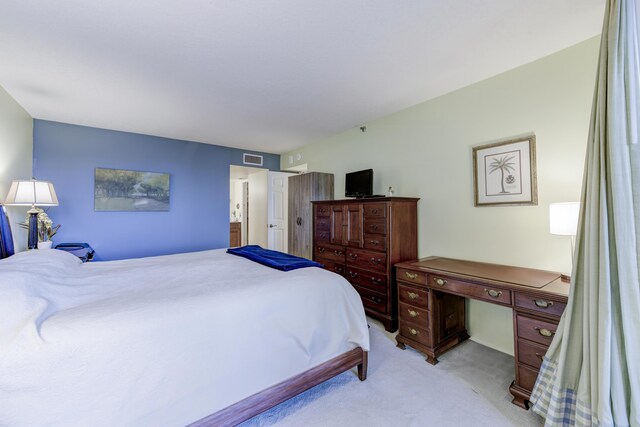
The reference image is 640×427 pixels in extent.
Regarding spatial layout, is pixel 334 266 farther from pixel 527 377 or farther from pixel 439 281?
pixel 527 377

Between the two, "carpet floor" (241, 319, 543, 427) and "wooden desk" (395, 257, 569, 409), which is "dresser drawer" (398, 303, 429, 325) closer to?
"wooden desk" (395, 257, 569, 409)

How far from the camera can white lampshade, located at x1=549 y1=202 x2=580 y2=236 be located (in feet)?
5.74

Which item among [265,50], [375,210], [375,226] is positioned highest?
[265,50]

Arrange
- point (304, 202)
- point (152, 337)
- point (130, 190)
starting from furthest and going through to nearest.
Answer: point (304, 202)
point (130, 190)
point (152, 337)

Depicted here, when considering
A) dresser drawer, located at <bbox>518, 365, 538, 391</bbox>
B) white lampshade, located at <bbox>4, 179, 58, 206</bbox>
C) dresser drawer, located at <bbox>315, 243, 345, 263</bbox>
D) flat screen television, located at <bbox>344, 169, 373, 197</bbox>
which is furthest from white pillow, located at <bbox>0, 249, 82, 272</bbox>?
dresser drawer, located at <bbox>518, 365, 538, 391</bbox>

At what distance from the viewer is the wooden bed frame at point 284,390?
4.70ft

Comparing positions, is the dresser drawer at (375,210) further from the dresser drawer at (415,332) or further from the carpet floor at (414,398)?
the carpet floor at (414,398)

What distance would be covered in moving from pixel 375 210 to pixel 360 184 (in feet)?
2.33

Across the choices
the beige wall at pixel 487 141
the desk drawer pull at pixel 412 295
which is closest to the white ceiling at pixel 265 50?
the beige wall at pixel 487 141

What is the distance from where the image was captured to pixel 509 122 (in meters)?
2.45

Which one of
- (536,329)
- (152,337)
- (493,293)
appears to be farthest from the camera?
(493,293)

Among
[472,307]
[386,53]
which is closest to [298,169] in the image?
[386,53]

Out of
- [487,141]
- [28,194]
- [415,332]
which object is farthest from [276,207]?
[487,141]

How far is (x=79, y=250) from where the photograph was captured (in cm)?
337
